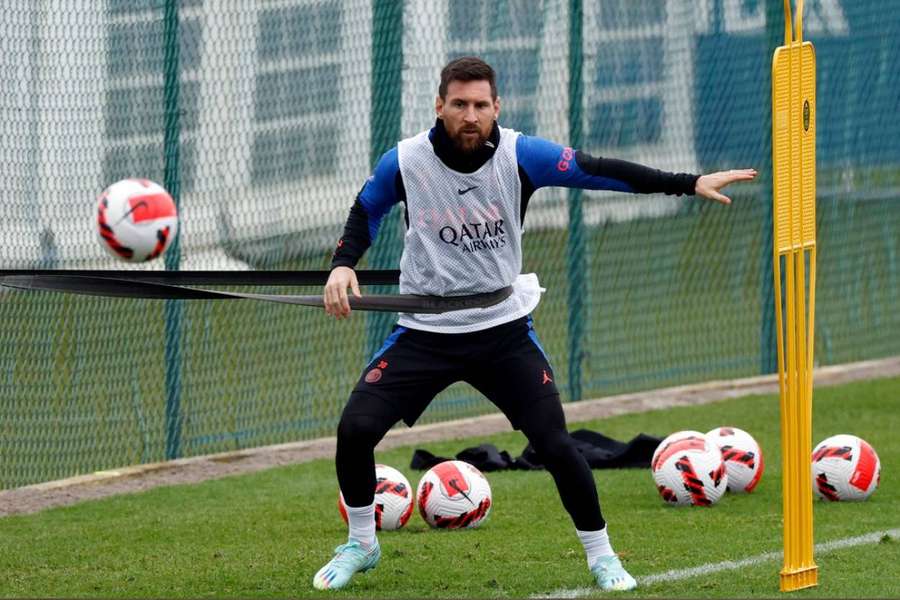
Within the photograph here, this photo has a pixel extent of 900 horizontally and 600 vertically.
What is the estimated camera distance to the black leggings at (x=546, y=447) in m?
6.17

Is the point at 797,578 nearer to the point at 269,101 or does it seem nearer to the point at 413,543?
the point at 413,543

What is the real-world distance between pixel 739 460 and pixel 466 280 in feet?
8.95

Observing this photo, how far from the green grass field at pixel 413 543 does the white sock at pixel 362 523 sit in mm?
181

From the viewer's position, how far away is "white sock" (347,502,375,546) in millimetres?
6492

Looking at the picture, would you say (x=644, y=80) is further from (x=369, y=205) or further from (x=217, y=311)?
(x=369, y=205)

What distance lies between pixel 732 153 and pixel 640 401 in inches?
89.1

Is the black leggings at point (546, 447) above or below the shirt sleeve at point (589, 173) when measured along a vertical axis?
below

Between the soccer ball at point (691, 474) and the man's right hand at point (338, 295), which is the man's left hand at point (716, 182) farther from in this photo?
the soccer ball at point (691, 474)

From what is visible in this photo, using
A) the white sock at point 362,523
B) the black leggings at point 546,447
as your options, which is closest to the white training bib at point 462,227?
the black leggings at point 546,447

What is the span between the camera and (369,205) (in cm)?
639

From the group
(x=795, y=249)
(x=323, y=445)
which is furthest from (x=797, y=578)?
(x=323, y=445)

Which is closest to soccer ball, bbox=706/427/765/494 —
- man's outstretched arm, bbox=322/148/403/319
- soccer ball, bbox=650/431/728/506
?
soccer ball, bbox=650/431/728/506

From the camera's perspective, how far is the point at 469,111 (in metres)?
6.12

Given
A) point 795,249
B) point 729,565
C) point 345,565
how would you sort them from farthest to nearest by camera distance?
point 729,565
point 345,565
point 795,249
